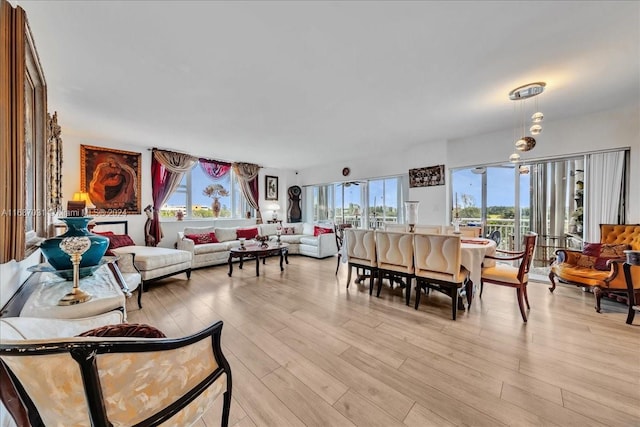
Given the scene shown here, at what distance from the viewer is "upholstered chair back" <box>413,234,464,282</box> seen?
262 cm

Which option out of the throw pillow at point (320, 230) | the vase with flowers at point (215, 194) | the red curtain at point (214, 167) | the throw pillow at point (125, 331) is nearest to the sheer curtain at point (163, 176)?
the red curtain at point (214, 167)

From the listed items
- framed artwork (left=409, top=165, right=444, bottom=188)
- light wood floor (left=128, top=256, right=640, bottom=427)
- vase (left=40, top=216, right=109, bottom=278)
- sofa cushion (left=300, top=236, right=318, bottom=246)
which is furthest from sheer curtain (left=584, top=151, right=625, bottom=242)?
vase (left=40, top=216, right=109, bottom=278)

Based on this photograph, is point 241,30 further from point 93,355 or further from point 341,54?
point 93,355

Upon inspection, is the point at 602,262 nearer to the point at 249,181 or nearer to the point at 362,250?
the point at 362,250

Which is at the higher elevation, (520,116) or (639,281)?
(520,116)

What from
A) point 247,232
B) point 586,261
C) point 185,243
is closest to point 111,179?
point 185,243

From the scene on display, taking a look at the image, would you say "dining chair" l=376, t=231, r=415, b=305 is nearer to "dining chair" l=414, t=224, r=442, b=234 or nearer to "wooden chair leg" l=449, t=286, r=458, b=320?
"wooden chair leg" l=449, t=286, r=458, b=320

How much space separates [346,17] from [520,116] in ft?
10.9

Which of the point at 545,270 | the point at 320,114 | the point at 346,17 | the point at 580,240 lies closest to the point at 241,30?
the point at 346,17

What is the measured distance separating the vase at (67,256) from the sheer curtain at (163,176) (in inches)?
140

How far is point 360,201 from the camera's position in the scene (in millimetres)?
6652

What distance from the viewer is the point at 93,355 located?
2.40ft

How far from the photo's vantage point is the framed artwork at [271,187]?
7258 millimetres

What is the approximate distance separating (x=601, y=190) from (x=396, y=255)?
320 centimetres
